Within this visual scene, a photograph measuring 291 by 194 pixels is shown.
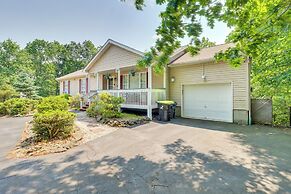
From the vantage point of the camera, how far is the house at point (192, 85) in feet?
30.7

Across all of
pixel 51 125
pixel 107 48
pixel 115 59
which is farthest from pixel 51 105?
pixel 107 48

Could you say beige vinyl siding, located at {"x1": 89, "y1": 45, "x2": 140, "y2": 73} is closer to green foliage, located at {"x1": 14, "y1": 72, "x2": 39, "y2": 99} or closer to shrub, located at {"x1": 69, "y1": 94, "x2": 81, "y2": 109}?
shrub, located at {"x1": 69, "y1": 94, "x2": 81, "y2": 109}

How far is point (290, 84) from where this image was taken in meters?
7.77

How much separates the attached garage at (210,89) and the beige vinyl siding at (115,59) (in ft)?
9.15

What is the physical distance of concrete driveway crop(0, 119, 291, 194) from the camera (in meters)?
3.22

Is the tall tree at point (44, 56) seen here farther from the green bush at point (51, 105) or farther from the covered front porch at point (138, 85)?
the green bush at point (51, 105)

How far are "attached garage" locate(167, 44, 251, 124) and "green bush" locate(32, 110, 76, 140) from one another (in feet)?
24.8

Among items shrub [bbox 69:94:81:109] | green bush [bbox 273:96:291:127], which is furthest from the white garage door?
shrub [bbox 69:94:81:109]

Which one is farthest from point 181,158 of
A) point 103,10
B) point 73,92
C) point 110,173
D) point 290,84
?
point 73,92

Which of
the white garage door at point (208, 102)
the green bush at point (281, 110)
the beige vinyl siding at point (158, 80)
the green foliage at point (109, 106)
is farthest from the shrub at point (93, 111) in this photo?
the green bush at point (281, 110)

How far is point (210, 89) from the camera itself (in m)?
10.5

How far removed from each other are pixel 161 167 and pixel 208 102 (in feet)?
24.6

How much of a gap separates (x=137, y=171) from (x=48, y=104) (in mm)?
5404

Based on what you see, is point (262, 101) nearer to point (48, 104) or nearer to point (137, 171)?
point (137, 171)
